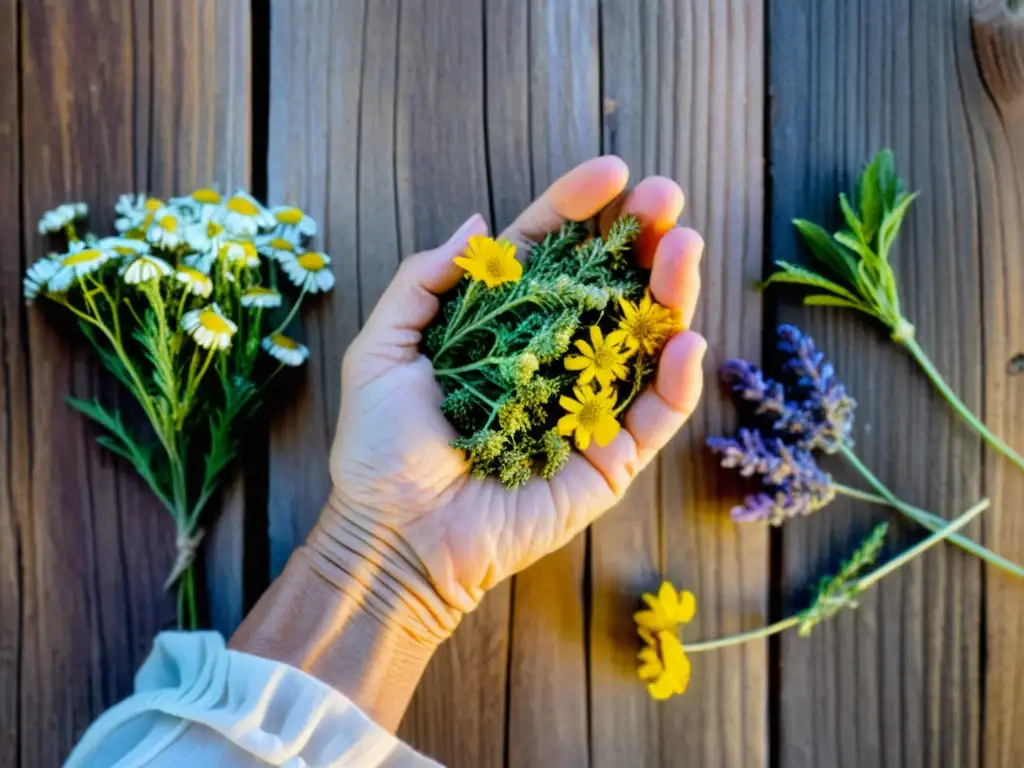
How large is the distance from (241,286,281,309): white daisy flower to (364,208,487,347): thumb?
0.18 m

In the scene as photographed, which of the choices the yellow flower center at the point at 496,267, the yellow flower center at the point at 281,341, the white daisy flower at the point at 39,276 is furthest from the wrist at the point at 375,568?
the white daisy flower at the point at 39,276

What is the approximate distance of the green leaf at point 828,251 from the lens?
52.7 inches

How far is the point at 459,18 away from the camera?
1.42 meters

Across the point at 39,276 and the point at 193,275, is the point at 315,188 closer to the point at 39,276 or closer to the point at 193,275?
the point at 193,275

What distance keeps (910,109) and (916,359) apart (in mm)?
469

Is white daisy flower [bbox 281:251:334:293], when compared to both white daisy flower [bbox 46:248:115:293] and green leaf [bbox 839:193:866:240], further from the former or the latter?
green leaf [bbox 839:193:866:240]

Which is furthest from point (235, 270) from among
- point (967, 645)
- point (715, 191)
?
point (967, 645)

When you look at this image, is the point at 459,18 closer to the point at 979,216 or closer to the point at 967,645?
the point at 979,216

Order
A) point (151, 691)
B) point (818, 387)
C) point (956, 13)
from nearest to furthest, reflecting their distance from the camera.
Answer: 1. point (151, 691)
2. point (818, 387)
3. point (956, 13)

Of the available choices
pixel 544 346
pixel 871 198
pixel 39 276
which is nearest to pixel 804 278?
pixel 871 198

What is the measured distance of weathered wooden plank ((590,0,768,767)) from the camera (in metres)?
1.38

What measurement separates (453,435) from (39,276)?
0.72 meters

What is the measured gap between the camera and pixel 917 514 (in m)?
1.38

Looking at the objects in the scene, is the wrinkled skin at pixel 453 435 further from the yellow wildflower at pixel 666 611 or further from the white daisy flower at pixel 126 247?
the white daisy flower at pixel 126 247
